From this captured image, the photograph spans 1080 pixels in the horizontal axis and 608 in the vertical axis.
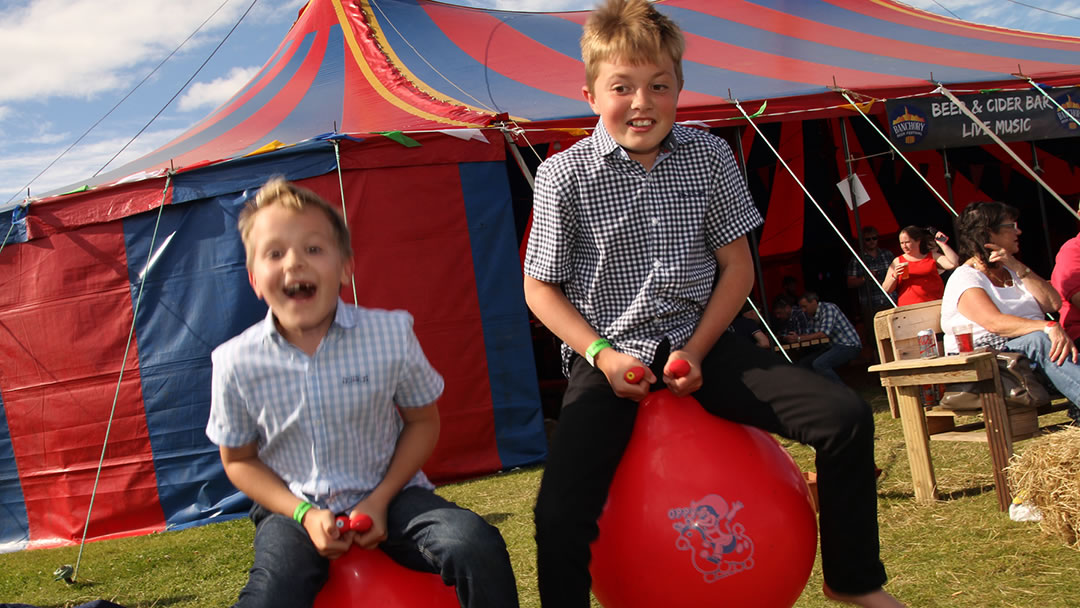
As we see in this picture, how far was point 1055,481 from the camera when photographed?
310 centimetres

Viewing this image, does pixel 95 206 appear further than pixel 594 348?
Yes

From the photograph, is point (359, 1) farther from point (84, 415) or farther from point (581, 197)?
point (581, 197)

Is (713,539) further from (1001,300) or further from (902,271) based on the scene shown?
(902,271)

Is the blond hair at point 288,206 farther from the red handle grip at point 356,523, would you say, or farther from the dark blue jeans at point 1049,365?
the dark blue jeans at point 1049,365

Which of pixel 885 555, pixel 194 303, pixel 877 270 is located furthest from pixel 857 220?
pixel 194 303

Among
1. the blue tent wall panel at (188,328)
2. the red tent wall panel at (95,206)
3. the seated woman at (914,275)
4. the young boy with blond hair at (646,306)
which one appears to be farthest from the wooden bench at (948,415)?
the red tent wall panel at (95,206)

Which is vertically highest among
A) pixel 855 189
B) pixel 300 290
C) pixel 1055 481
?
pixel 855 189

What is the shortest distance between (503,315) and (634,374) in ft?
13.9

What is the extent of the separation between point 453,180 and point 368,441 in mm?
4289

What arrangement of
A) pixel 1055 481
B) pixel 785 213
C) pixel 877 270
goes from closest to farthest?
pixel 1055 481
pixel 877 270
pixel 785 213

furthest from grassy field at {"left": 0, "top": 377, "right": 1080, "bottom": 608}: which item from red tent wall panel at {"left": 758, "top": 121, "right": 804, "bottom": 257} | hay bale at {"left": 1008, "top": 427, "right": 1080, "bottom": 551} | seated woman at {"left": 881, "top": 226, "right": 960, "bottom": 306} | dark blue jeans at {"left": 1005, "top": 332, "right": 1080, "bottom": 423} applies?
red tent wall panel at {"left": 758, "top": 121, "right": 804, "bottom": 257}

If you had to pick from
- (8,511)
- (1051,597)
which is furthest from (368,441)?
(8,511)

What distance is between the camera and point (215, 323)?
5875mm

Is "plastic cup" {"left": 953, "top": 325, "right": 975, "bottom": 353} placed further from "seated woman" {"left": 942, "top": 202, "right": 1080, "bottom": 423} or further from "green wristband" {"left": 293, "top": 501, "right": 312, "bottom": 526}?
"green wristband" {"left": 293, "top": 501, "right": 312, "bottom": 526}
